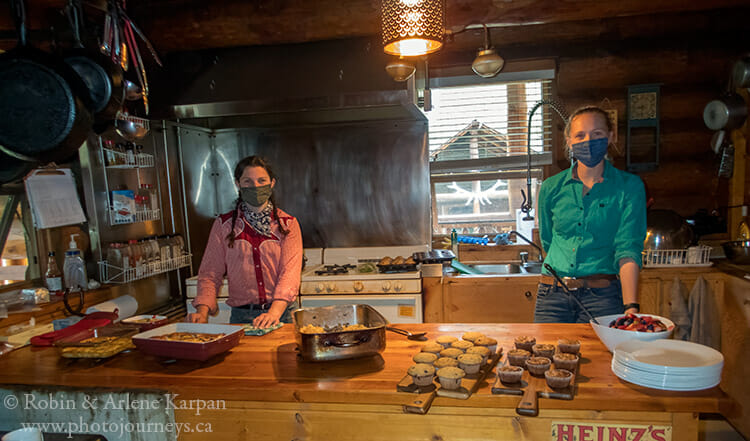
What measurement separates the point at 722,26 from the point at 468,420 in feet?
12.7

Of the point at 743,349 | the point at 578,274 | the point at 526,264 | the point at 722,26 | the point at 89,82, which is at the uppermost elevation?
the point at 722,26

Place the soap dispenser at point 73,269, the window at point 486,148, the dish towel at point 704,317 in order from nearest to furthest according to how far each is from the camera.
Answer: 1. the soap dispenser at point 73,269
2. the dish towel at point 704,317
3. the window at point 486,148

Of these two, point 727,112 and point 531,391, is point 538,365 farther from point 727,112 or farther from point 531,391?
point 727,112

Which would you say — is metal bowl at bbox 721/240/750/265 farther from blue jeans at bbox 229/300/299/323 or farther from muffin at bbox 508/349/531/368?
blue jeans at bbox 229/300/299/323

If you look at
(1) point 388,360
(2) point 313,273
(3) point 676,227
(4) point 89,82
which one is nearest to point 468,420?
(1) point 388,360

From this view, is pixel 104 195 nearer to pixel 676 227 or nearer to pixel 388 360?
pixel 388 360

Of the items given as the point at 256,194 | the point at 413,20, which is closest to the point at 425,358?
the point at 413,20

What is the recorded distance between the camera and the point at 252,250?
2.49m

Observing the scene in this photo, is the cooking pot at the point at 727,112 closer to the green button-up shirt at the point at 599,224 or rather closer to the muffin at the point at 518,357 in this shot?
the green button-up shirt at the point at 599,224

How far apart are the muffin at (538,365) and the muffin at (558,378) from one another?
2.0 inches

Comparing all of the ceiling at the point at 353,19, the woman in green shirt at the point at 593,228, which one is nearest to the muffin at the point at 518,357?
the woman in green shirt at the point at 593,228

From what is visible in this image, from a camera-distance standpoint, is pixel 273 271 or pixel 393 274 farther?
pixel 393 274

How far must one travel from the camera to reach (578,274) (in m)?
2.24

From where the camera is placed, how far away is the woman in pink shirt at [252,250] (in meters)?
2.48
